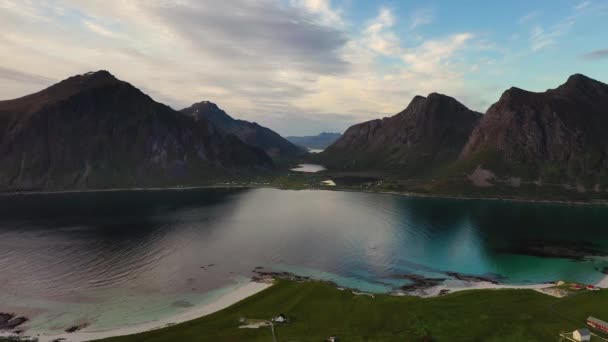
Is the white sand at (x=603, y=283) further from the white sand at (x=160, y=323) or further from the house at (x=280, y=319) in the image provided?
the white sand at (x=160, y=323)

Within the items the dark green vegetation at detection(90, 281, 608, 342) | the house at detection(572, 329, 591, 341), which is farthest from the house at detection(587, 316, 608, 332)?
the house at detection(572, 329, 591, 341)

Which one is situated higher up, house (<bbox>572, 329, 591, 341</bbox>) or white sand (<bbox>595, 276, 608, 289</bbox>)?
house (<bbox>572, 329, 591, 341</bbox>)

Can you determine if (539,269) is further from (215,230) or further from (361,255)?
(215,230)

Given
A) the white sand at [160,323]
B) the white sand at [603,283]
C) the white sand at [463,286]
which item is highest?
the white sand at [603,283]

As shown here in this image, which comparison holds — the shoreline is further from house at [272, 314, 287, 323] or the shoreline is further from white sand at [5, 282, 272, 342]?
house at [272, 314, 287, 323]

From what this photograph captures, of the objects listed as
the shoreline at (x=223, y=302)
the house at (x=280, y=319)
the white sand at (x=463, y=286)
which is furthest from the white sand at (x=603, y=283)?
the house at (x=280, y=319)

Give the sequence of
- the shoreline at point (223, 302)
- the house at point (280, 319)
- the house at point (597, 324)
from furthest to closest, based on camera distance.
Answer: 1. the house at point (280, 319)
2. the shoreline at point (223, 302)
3. the house at point (597, 324)

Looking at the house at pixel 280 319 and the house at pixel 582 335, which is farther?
the house at pixel 280 319

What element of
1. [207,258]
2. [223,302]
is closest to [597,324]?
[223,302]
